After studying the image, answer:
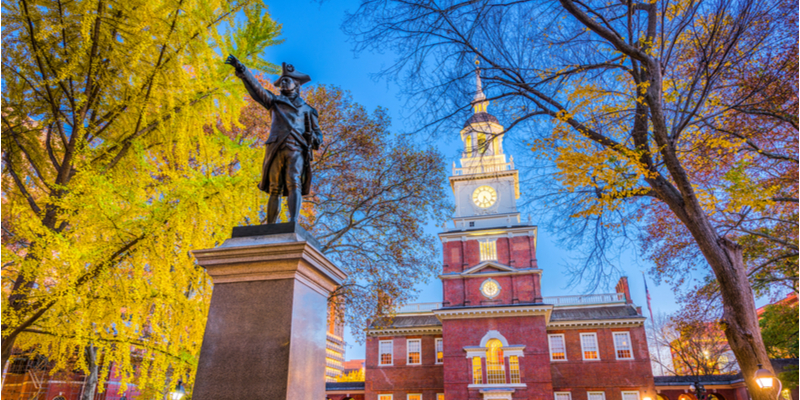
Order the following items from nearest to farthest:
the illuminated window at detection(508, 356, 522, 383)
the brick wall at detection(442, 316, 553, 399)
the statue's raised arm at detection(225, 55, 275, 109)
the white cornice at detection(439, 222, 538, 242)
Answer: the statue's raised arm at detection(225, 55, 275, 109)
the brick wall at detection(442, 316, 553, 399)
the illuminated window at detection(508, 356, 522, 383)
the white cornice at detection(439, 222, 538, 242)

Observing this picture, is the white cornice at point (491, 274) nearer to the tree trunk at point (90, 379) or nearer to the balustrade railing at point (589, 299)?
the balustrade railing at point (589, 299)

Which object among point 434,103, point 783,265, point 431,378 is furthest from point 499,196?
point 434,103

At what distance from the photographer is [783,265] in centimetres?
1302

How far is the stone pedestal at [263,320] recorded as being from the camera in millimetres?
3986

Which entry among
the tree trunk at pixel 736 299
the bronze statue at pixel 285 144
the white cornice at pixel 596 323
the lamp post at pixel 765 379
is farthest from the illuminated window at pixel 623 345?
the bronze statue at pixel 285 144

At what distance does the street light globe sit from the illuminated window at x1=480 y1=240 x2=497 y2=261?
26.0 m

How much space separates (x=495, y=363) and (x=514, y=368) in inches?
49.7

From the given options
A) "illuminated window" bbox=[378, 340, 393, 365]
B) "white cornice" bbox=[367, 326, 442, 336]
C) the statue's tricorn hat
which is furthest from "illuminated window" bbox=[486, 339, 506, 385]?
the statue's tricorn hat

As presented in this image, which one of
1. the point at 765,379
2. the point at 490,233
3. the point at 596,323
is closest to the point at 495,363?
the point at 596,323

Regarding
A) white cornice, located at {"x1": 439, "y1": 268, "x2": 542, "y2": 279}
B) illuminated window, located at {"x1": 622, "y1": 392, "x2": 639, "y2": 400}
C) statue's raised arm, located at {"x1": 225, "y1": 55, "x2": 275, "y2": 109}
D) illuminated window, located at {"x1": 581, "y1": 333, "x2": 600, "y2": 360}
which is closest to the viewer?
statue's raised arm, located at {"x1": 225, "y1": 55, "x2": 275, "y2": 109}

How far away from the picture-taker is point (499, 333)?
96.1 feet

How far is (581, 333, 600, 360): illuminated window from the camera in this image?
3094 centimetres

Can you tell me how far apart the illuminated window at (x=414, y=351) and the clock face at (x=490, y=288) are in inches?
254

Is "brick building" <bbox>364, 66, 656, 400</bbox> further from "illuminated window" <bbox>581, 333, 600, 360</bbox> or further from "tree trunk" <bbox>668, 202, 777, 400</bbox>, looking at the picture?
"tree trunk" <bbox>668, 202, 777, 400</bbox>
